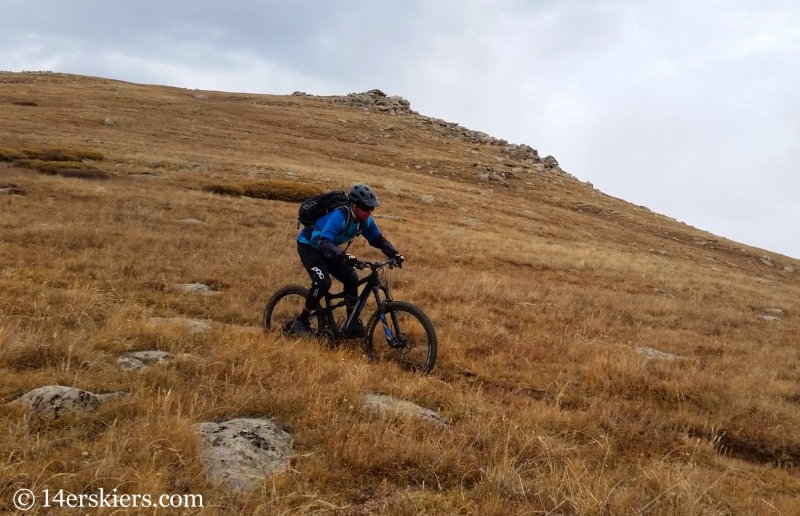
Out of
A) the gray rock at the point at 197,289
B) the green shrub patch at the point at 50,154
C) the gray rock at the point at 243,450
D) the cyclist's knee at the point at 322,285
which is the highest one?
the green shrub patch at the point at 50,154

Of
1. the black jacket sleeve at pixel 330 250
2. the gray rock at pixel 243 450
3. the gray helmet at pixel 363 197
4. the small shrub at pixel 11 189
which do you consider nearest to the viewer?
the gray rock at pixel 243 450

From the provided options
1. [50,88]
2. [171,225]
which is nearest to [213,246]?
[171,225]

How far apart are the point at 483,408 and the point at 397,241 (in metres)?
14.1

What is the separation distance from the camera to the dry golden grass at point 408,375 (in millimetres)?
4305

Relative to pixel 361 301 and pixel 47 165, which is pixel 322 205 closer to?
pixel 361 301

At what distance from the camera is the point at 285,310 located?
9516 mm

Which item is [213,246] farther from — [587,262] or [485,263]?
[587,262]

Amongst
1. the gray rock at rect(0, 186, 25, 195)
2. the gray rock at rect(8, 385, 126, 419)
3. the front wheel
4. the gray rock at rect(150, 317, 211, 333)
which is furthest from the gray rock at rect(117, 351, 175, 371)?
the gray rock at rect(0, 186, 25, 195)

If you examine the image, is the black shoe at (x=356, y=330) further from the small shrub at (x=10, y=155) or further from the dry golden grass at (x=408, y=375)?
the small shrub at (x=10, y=155)

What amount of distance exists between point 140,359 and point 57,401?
156cm

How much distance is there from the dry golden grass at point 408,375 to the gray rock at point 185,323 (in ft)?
0.69

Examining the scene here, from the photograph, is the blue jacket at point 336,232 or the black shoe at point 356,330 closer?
the blue jacket at point 336,232

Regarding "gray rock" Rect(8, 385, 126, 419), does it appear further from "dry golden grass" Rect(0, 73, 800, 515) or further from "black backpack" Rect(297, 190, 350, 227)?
"black backpack" Rect(297, 190, 350, 227)

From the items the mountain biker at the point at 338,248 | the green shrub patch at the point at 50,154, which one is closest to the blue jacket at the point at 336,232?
the mountain biker at the point at 338,248
